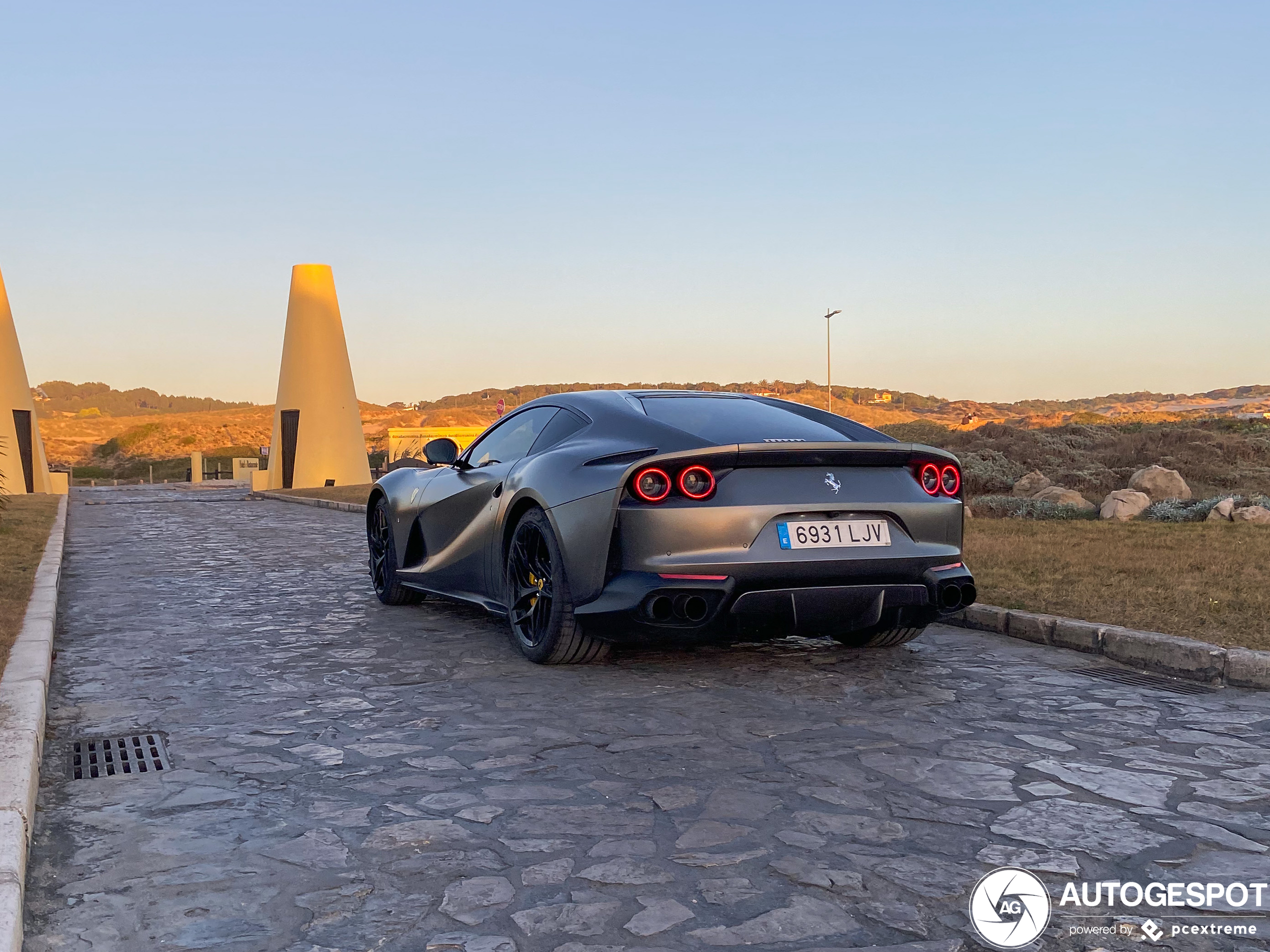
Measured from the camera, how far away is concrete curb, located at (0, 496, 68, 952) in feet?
8.57

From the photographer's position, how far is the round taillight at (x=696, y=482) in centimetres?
497

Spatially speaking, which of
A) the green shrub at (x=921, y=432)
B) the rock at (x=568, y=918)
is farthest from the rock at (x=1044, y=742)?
the green shrub at (x=921, y=432)

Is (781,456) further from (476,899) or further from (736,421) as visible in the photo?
(476,899)

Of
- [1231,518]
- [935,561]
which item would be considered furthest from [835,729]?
[1231,518]

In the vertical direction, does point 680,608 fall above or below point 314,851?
above

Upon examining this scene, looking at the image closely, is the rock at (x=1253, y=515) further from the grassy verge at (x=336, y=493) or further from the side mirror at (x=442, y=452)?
the grassy verge at (x=336, y=493)

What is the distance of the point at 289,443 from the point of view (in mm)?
36125

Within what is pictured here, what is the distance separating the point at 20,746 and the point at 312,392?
110 feet

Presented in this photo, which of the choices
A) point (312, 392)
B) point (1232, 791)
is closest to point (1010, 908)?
point (1232, 791)

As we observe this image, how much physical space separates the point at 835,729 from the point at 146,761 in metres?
2.59

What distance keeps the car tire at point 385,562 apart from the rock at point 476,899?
4.97 meters

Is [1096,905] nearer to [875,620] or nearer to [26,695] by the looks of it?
[875,620]

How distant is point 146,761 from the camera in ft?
13.3

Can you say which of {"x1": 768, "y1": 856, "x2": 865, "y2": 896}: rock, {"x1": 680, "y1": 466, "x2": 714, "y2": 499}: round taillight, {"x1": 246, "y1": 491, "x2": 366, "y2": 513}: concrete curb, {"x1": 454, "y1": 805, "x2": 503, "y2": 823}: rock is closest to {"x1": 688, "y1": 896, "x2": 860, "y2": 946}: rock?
{"x1": 768, "y1": 856, "x2": 865, "y2": 896}: rock
